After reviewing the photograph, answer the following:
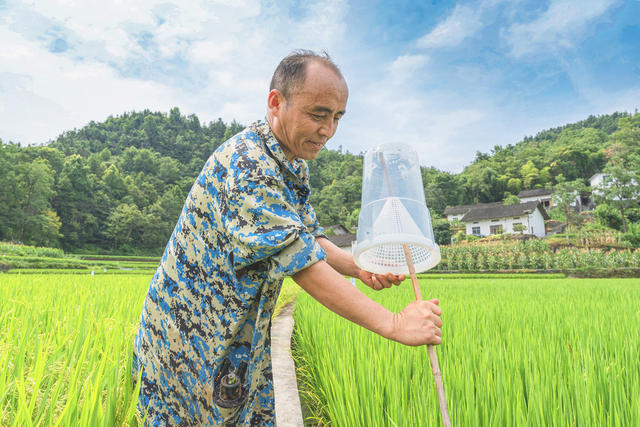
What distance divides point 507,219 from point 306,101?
40994 mm

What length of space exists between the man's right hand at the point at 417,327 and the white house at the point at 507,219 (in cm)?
3983

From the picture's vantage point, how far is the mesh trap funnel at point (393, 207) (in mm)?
784

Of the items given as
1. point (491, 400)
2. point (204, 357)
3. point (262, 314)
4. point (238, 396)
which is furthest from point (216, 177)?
point (491, 400)

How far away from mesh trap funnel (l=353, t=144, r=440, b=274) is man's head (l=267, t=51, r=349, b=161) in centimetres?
16

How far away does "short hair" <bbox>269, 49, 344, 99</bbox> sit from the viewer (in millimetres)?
936

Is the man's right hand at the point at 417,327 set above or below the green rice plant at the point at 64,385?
above

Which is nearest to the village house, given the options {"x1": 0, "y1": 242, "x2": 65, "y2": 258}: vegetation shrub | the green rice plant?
{"x1": 0, "y1": 242, "x2": 65, "y2": 258}: vegetation shrub

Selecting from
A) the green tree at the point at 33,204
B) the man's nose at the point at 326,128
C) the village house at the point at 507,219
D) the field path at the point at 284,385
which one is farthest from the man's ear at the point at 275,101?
the green tree at the point at 33,204

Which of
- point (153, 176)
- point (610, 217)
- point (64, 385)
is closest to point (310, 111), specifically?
point (64, 385)

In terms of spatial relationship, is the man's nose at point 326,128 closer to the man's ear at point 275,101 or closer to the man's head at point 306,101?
the man's head at point 306,101

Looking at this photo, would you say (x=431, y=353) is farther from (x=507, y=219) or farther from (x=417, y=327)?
(x=507, y=219)

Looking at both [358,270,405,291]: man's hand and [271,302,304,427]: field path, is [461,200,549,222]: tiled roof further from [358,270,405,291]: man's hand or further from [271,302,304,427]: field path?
[358,270,405,291]: man's hand

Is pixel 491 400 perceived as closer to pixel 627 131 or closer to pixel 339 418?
pixel 339 418

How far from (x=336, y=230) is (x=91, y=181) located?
3335cm
